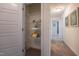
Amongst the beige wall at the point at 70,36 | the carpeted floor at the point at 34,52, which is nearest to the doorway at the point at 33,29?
the carpeted floor at the point at 34,52

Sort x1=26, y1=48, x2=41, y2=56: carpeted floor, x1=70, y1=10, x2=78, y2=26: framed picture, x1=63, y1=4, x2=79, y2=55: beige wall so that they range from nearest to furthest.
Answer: x1=26, y1=48, x2=41, y2=56: carpeted floor, x1=63, y1=4, x2=79, y2=55: beige wall, x1=70, y1=10, x2=78, y2=26: framed picture

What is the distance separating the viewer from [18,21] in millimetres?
2008

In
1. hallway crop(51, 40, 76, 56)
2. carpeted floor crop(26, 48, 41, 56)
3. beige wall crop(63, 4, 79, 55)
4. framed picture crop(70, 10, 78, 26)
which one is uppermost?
framed picture crop(70, 10, 78, 26)

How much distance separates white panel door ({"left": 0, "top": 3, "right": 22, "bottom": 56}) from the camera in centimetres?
184

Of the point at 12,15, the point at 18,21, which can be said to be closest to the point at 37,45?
the point at 18,21

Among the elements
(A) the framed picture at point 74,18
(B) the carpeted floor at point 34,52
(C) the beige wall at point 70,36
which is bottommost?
(B) the carpeted floor at point 34,52

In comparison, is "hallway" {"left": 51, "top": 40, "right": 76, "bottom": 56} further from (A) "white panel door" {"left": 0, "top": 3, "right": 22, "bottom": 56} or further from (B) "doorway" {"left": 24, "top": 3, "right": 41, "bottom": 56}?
(A) "white panel door" {"left": 0, "top": 3, "right": 22, "bottom": 56}

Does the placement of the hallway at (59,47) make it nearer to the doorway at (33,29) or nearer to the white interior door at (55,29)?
the white interior door at (55,29)

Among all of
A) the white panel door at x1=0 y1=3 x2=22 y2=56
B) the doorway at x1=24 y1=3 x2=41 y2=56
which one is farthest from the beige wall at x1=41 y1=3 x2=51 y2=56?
the white panel door at x1=0 y1=3 x2=22 y2=56

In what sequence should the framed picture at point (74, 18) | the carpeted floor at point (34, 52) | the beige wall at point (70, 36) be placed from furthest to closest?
1. the framed picture at point (74, 18)
2. the beige wall at point (70, 36)
3. the carpeted floor at point (34, 52)

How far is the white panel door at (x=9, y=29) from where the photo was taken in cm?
184

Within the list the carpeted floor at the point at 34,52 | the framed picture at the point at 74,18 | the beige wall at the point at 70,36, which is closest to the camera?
the carpeted floor at the point at 34,52

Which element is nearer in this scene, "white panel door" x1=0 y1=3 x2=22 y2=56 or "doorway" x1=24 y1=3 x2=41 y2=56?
"white panel door" x1=0 y1=3 x2=22 y2=56

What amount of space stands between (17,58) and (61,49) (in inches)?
42.5
